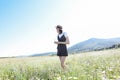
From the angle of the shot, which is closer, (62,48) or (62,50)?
(62,50)

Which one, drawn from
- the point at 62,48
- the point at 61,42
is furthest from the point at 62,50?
the point at 61,42

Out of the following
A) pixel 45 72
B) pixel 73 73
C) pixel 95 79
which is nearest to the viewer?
pixel 95 79

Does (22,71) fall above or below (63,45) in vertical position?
below

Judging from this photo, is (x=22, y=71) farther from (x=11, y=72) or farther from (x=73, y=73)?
(x=73, y=73)

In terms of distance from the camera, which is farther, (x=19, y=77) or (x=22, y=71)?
(x=22, y=71)

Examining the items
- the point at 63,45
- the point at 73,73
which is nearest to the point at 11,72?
the point at 63,45

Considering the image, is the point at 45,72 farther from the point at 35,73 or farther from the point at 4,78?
the point at 4,78

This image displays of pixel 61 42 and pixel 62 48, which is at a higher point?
pixel 61 42

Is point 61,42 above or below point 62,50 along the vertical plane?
above

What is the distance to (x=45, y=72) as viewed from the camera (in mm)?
10406

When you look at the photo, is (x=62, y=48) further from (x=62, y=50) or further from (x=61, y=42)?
(x=61, y=42)

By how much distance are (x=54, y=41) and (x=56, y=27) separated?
49 cm

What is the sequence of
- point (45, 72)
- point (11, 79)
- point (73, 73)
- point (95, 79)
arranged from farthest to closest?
point (45, 72), point (11, 79), point (73, 73), point (95, 79)

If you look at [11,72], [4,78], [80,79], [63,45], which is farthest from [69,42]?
[80,79]
